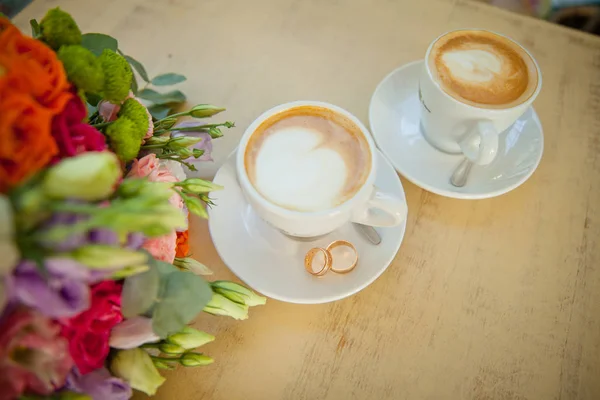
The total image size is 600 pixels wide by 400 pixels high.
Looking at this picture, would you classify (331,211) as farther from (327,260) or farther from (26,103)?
(26,103)

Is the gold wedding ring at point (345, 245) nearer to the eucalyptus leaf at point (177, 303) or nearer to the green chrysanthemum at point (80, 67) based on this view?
the eucalyptus leaf at point (177, 303)

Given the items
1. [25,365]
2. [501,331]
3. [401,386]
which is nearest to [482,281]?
[501,331]

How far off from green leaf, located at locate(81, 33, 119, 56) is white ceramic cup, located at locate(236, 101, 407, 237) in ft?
0.67

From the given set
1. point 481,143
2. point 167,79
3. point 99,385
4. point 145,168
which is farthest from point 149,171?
point 481,143

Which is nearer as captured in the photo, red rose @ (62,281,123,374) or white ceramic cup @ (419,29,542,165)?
red rose @ (62,281,123,374)

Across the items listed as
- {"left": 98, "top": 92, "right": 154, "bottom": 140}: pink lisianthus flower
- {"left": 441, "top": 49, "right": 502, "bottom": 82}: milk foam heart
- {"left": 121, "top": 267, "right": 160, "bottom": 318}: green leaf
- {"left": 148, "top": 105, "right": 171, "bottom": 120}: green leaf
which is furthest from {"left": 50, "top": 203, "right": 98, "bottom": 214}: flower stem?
{"left": 441, "top": 49, "right": 502, "bottom": 82}: milk foam heart

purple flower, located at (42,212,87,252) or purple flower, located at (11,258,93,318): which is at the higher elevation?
purple flower, located at (42,212,87,252)

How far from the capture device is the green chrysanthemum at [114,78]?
1.51ft

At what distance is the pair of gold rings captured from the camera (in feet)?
1.98

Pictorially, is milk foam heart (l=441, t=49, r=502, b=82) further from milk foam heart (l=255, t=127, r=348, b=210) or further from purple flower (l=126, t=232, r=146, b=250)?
purple flower (l=126, t=232, r=146, b=250)

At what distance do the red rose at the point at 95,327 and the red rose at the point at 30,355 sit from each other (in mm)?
16

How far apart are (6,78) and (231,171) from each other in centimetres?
36

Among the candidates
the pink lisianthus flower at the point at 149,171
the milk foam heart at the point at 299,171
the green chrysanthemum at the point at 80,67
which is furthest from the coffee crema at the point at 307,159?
the green chrysanthemum at the point at 80,67

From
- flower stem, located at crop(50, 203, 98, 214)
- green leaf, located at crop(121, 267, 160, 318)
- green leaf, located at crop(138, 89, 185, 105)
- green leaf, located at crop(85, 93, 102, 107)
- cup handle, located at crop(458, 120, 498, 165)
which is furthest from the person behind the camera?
green leaf, located at crop(138, 89, 185, 105)
